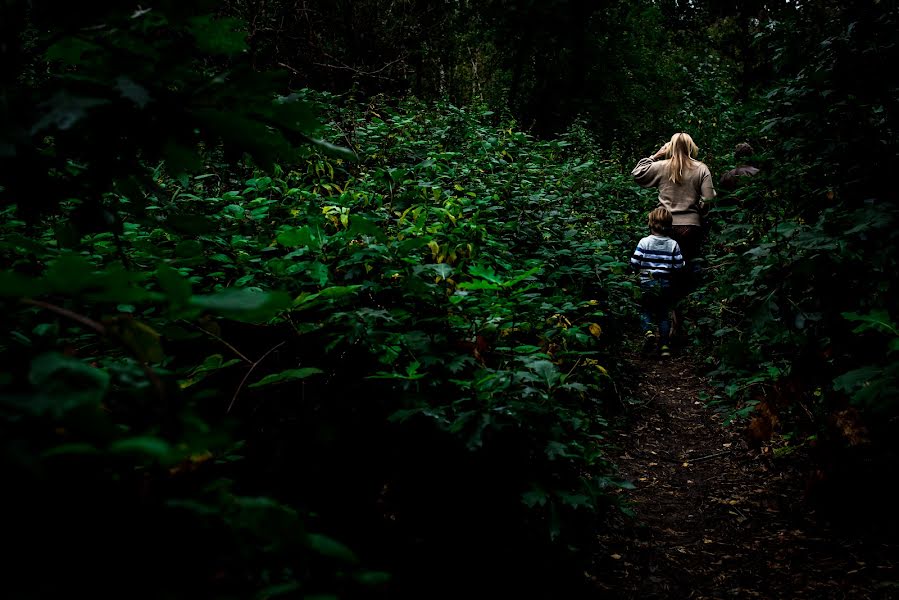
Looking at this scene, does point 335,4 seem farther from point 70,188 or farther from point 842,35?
point 70,188

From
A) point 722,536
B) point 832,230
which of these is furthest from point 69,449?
point 722,536

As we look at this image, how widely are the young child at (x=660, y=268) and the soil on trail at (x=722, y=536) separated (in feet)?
6.47

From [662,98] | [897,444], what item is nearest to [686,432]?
[897,444]

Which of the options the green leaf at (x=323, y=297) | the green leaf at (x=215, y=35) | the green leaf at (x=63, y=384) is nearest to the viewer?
the green leaf at (x=63, y=384)

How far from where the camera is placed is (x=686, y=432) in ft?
15.6

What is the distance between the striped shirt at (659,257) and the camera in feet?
21.1

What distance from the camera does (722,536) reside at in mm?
3264

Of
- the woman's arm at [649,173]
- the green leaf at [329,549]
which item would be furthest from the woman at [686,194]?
the green leaf at [329,549]

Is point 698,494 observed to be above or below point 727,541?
above

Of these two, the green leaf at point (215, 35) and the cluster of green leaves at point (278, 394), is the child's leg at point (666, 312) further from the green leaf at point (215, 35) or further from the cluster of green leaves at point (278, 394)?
the green leaf at point (215, 35)

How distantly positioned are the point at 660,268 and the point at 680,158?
1732 mm

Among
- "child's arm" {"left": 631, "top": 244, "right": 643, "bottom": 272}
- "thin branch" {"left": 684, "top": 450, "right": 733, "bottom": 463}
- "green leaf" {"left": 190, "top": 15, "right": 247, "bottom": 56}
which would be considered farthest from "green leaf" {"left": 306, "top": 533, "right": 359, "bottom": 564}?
"child's arm" {"left": 631, "top": 244, "right": 643, "bottom": 272}

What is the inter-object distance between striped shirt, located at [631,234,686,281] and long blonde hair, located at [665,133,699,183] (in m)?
1.15

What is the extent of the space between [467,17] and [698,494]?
1220cm
